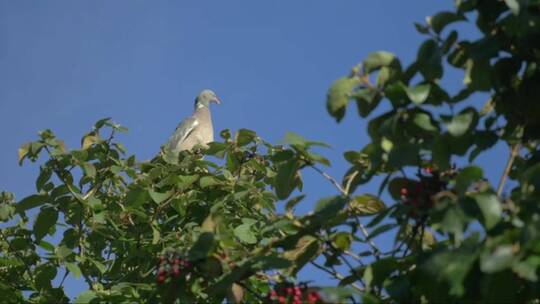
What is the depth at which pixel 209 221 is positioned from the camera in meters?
3.01

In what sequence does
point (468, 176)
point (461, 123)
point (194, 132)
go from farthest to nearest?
point (194, 132)
point (461, 123)
point (468, 176)

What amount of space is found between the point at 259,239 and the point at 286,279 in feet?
6.55

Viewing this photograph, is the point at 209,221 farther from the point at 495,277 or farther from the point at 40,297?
the point at 40,297

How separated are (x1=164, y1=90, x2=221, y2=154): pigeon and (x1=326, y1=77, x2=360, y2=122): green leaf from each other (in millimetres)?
8953

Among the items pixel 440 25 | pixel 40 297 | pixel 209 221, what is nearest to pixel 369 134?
pixel 440 25

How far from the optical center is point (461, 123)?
2.72m

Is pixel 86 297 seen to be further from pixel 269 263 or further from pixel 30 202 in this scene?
pixel 269 263

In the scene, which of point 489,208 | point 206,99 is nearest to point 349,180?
point 489,208

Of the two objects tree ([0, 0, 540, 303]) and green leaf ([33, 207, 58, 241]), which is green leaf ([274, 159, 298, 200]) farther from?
green leaf ([33, 207, 58, 241])

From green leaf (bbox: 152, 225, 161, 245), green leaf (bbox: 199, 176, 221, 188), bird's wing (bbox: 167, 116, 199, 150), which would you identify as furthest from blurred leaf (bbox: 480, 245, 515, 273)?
bird's wing (bbox: 167, 116, 199, 150)

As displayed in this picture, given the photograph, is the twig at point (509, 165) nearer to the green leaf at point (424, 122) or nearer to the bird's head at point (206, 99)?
the green leaf at point (424, 122)

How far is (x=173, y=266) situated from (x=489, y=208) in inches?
45.2

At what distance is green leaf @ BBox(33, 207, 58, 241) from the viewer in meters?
4.84

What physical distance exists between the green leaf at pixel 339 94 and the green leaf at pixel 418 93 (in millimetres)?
192
